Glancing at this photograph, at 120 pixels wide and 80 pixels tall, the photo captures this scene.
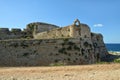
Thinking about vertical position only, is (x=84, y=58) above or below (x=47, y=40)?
below

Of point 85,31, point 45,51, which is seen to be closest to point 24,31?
point 85,31

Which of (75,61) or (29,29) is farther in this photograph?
(29,29)

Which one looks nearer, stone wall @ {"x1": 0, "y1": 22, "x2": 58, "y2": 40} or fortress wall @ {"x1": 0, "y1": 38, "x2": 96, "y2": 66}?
fortress wall @ {"x1": 0, "y1": 38, "x2": 96, "y2": 66}

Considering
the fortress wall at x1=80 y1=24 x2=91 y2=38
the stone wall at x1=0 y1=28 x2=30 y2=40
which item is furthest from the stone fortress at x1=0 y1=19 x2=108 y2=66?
the stone wall at x1=0 y1=28 x2=30 y2=40

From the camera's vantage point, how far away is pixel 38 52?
869 inches

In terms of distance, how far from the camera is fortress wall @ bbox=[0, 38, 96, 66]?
21.7m

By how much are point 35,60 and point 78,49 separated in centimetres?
462

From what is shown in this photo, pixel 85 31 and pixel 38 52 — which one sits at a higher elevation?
pixel 85 31

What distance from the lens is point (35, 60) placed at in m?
21.8

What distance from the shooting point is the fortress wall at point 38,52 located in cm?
2172

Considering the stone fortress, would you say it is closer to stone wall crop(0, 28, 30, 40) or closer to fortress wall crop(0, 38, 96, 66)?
fortress wall crop(0, 38, 96, 66)

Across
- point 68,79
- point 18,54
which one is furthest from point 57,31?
point 68,79

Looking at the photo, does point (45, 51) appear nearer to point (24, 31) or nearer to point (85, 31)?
point (85, 31)

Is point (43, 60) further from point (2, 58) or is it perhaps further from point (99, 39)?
point (99, 39)
